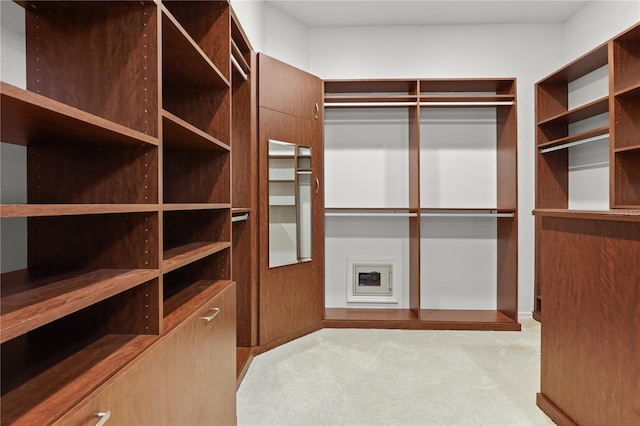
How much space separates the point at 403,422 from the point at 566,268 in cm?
111

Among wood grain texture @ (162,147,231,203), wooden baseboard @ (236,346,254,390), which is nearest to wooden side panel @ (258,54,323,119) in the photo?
wood grain texture @ (162,147,231,203)

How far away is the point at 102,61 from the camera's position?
108cm

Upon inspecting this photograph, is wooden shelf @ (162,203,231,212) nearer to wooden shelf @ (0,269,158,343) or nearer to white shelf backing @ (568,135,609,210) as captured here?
wooden shelf @ (0,269,158,343)

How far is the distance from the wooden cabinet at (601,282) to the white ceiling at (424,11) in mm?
772

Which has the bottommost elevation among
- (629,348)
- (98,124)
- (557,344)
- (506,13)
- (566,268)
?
(557,344)

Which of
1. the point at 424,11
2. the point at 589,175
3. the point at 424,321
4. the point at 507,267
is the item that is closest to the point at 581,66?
the point at 589,175

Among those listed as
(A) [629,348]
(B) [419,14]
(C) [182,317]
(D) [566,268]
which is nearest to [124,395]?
(C) [182,317]

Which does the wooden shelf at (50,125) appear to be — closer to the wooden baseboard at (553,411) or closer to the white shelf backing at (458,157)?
the wooden baseboard at (553,411)

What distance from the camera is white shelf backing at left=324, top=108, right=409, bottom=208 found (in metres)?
3.75

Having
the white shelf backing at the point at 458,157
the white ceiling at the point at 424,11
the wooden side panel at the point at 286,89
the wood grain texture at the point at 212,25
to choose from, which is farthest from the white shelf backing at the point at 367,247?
the wood grain texture at the point at 212,25

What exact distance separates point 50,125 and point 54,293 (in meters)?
0.37

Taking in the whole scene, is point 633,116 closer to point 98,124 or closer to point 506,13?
point 506,13

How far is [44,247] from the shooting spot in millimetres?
1073

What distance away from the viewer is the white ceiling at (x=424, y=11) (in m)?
3.37
